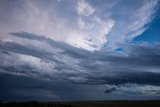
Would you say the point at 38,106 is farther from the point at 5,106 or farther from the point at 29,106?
the point at 5,106

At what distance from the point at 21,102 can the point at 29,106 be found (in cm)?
1166

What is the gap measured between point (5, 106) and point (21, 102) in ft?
44.7

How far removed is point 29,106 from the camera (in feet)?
365

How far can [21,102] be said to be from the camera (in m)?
121

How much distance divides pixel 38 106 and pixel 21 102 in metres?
10.9

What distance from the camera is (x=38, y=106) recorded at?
115812mm

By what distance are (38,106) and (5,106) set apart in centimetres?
1555

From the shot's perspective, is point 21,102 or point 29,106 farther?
point 21,102

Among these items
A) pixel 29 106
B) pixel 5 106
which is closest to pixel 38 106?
pixel 29 106

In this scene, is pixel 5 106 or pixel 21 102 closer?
pixel 5 106

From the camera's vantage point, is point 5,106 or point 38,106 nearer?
point 5,106

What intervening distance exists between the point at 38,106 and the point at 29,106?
225 inches
